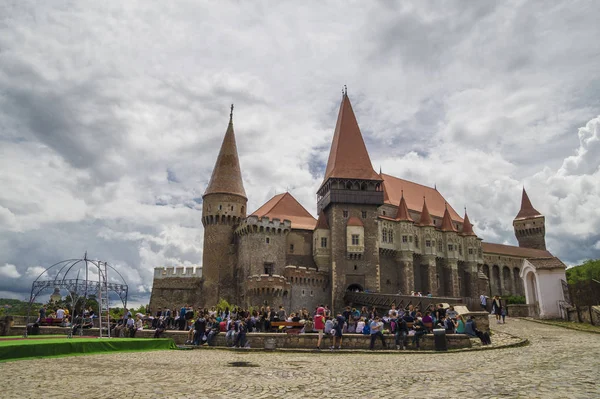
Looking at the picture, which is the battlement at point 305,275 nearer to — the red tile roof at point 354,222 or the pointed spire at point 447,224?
the red tile roof at point 354,222

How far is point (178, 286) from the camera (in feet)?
145

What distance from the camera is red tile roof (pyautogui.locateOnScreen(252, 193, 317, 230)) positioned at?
47531mm

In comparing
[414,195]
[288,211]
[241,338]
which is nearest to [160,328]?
[241,338]

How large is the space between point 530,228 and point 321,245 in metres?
53.9

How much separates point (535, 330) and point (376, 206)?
26.7m

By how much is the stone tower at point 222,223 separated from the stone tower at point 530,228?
2287 inches

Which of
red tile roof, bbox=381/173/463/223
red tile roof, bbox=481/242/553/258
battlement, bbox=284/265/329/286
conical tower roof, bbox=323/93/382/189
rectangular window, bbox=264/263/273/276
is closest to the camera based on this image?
battlement, bbox=284/265/329/286

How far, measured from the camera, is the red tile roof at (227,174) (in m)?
45.9

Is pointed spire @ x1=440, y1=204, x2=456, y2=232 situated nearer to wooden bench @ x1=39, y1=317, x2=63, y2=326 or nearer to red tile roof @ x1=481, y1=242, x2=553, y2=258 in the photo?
red tile roof @ x1=481, y1=242, x2=553, y2=258

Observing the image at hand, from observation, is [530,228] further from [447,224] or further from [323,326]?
[323,326]

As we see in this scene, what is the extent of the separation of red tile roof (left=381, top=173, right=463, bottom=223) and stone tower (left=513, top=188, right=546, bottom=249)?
2693cm

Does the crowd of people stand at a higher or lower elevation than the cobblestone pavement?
higher

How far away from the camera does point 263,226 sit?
1683 inches

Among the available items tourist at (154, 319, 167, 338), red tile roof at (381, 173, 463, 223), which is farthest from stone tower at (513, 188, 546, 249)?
tourist at (154, 319, 167, 338)
